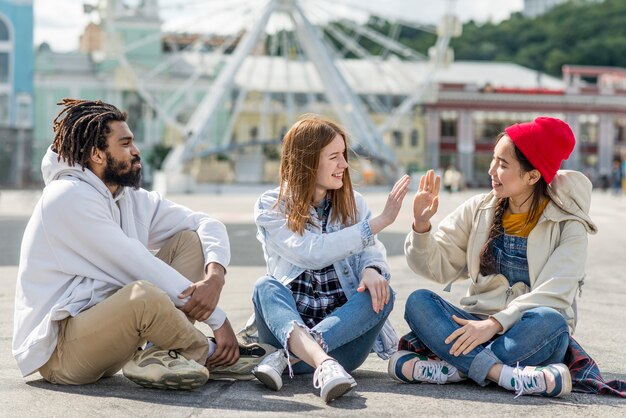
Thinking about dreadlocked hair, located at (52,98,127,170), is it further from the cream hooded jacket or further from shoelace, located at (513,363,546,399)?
shoelace, located at (513,363,546,399)

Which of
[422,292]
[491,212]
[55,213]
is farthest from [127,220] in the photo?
[491,212]

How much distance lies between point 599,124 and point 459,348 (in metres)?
62.2

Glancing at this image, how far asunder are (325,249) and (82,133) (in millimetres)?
1073

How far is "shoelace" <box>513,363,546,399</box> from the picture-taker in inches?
155

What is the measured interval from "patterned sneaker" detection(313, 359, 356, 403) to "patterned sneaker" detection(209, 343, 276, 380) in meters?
0.47

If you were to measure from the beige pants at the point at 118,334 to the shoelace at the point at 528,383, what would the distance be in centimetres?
120

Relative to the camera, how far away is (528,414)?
144 inches

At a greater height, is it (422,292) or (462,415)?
(422,292)

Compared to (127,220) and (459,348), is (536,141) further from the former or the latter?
(127,220)

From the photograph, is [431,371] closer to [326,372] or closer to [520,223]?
[326,372]

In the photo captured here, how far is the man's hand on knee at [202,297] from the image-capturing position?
4059mm

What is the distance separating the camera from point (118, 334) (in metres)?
3.88

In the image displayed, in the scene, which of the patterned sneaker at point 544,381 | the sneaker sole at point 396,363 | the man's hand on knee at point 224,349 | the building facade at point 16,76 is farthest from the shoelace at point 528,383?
the building facade at point 16,76

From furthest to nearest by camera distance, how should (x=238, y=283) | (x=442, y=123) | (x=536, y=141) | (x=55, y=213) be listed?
(x=442, y=123) < (x=238, y=283) < (x=536, y=141) < (x=55, y=213)
